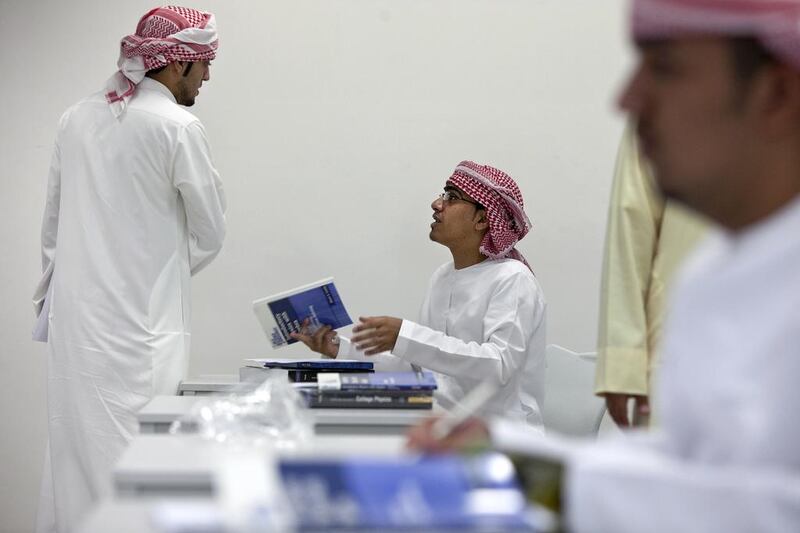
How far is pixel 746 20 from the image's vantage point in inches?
46.6

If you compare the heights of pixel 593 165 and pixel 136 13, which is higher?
pixel 136 13

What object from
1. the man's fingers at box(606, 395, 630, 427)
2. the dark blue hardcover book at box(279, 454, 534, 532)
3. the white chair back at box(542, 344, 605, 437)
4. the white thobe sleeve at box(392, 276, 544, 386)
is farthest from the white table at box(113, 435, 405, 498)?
the white chair back at box(542, 344, 605, 437)

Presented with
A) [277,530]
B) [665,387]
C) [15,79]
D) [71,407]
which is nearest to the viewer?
[277,530]

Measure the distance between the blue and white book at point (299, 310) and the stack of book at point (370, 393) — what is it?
0.71 metres

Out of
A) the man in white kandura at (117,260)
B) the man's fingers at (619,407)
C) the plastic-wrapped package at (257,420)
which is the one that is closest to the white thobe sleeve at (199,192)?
the man in white kandura at (117,260)

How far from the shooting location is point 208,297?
206 inches

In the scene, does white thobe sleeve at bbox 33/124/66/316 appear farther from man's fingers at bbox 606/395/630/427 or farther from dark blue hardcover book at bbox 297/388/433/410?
man's fingers at bbox 606/395/630/427

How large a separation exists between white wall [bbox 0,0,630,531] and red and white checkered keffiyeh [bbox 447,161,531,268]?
1084 mm

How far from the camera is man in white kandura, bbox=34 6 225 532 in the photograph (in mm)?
3814

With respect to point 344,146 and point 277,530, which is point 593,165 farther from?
→ point 277,530

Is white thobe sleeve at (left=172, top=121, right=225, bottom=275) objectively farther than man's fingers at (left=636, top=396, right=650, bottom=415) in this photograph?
Yes

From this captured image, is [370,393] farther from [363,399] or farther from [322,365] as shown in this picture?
[322,365]

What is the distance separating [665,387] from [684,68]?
0.39 meters

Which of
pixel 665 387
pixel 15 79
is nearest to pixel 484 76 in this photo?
pixel 15 79
